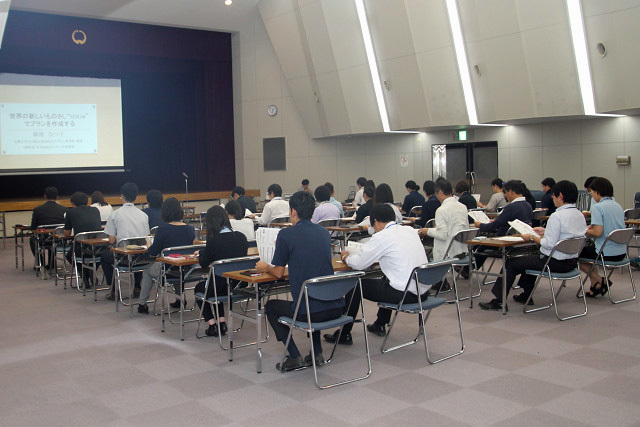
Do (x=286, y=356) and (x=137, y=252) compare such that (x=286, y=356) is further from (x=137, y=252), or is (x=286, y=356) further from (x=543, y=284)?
(x=543, y=284)

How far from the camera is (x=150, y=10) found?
15.8 metres

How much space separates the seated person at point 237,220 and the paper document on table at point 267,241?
1.34 m

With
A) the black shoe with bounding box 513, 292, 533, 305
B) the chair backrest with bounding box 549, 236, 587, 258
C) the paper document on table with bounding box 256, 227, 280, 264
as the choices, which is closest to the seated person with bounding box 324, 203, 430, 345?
the paper document on table with bounding box 256, 227, 280, 264

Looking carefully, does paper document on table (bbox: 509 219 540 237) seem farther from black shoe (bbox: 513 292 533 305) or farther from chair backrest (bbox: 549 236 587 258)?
black shoe (bbox: 513 292 533 305)

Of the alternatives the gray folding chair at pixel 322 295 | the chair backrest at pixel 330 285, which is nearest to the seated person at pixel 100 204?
the gray folding chair at pixel 322 295

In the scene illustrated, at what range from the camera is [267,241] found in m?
5.06

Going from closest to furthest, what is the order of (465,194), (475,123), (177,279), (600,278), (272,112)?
(177,279) → (600,278) → (465,194) → (475,123) → (272,112)

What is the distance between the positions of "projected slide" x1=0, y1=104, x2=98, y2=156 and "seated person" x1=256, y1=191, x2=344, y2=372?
12557 millimetres

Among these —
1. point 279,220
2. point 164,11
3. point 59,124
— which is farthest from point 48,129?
point 279,220

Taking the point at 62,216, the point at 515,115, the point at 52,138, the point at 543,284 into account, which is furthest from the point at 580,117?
the point at 52,138

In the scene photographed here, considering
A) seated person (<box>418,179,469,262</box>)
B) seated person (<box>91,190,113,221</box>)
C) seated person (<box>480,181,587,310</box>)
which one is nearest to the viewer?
seated person (<box>480,181,587,310</box>)

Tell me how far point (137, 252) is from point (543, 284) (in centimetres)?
510

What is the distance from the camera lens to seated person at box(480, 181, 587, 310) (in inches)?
250

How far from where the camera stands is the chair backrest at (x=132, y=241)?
703 cm
